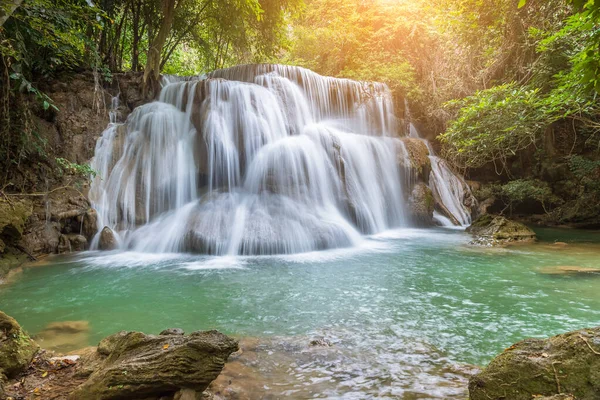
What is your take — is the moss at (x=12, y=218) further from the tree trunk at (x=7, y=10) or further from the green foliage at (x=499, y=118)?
the green foliage at (x=499, y=118)

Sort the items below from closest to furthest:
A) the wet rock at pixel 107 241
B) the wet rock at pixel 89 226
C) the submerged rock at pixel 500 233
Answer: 1. the wet rock at pixel 107 241
2. the wet rock at pixel 89 226
3. the submerged rock at pixel 500 233

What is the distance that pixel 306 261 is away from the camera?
7.13 meters

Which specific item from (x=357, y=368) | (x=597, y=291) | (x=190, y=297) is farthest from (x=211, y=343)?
(x=597, y=291)

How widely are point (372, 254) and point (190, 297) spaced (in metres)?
4.31

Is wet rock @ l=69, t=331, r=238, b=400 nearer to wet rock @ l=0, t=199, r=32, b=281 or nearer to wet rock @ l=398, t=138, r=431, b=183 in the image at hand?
wet rock @ l=0, t=199, r=32, b=281

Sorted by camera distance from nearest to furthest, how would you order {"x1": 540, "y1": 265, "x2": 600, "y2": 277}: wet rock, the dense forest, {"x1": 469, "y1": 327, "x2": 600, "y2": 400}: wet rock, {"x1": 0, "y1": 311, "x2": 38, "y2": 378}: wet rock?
{"x1": 469, "y1": 327, "x2": 600, "y2": 400}: wet rock
{"x1": 0, "y1": 311, "x2": 38, "y2": 378}: wet rock
{"x1": 540, "y1": 265, "x2": 600, "y2": 277}: wet rock
the dense forest

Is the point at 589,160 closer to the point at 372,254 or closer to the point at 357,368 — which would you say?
the point at 372,254

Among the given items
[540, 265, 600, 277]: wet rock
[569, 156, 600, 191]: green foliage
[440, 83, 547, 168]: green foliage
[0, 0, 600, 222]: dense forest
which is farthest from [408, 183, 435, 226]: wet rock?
[540, 265, 600, 277]: wet rock

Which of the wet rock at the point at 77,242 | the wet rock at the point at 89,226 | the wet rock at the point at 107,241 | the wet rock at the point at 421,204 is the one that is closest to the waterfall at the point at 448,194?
the wet rock at the point at 421,204

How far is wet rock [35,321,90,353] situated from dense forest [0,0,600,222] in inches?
131

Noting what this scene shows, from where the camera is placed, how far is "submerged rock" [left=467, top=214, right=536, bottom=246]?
8.89 metres

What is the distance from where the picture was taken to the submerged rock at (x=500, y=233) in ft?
29.2

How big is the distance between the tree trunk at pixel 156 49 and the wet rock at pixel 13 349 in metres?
11.4

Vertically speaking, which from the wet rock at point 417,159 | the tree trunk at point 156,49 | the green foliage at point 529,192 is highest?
the tree trunk at point 156,49
